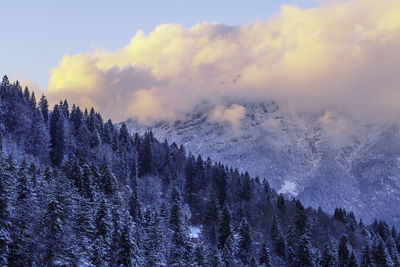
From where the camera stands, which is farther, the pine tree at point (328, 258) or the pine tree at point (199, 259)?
the pine tree at point (328, 258)

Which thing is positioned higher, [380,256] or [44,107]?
[44,107]

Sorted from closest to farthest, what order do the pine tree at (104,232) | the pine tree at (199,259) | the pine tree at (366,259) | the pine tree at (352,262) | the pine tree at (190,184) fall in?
the pine tree at (104,232) → the pine tree at (199,259) → the pine tree at (352,262) → the pine tree at (366,259) → the pine tree at (190,184)

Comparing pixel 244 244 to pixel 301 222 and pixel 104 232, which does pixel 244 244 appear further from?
pixel 104 232

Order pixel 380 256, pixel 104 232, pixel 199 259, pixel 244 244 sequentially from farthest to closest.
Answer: pixel 380 256
pixel 244 244
pixel 199 259
pixel 104 232

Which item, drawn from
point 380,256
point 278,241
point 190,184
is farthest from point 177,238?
point 190,184

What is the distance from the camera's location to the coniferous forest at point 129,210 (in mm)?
69250

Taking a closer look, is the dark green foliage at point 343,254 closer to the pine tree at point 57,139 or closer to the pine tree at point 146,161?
the pine tree at point 146,161

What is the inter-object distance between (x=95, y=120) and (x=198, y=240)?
208 feet

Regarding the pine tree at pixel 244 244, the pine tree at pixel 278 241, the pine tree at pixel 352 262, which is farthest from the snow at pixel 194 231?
the pine tree at pixel 352 262

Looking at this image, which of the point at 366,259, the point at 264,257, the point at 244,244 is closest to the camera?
the point at 264,257

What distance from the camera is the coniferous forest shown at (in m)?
69.2

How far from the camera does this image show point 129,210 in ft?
358

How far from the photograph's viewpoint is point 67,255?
68500mm

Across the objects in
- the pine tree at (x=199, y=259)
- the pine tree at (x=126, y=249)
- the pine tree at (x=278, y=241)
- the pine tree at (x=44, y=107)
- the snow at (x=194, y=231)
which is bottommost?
the pine tree at (x=126, y=249)
